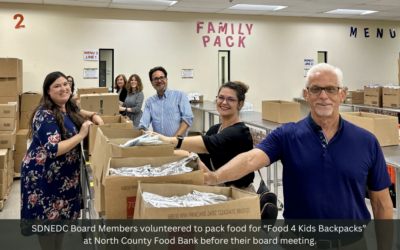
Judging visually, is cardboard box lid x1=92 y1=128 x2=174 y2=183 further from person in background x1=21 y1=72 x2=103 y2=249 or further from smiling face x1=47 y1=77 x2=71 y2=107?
smiling face x1=47 y1=77 x2=71 y2=107

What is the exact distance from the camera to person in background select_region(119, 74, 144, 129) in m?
5.56

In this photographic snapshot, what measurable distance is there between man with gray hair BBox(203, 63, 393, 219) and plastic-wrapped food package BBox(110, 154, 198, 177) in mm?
198

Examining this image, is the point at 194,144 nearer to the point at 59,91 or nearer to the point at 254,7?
the point at 59,91

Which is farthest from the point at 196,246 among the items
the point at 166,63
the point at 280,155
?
the point at 166,63

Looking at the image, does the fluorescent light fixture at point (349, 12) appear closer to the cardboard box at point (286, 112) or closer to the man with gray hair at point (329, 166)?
the cardboard box at point (286, 112)

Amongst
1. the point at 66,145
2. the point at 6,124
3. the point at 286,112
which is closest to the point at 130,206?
the point at 66,145

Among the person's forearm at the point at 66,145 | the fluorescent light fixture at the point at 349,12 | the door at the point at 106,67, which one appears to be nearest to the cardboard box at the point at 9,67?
the door at the point at 106,67

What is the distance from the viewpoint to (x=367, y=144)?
4.65 feet

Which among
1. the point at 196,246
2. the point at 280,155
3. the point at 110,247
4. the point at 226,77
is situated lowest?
the point at 110,247

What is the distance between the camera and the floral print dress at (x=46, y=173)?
6.98 feet

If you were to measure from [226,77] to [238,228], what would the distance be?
22.4 ft

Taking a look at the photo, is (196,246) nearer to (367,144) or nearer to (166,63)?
(367,144)

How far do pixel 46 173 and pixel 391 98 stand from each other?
19.0 ft

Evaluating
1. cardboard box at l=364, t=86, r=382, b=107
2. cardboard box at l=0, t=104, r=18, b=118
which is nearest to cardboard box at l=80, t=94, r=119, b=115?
cardboard box at l=0, t=104, r=18, b=118
